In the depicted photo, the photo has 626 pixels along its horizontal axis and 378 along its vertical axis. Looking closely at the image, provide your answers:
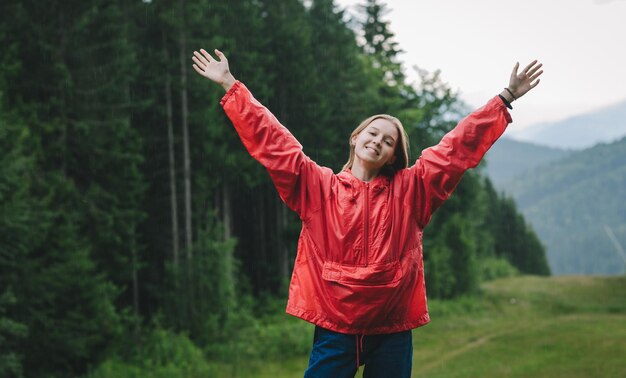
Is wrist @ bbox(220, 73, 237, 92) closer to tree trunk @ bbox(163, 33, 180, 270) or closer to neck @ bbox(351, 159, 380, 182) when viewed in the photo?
neck @ bbox(351, 159, 380, 182)

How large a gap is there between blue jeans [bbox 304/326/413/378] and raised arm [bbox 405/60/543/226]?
0.67 meters

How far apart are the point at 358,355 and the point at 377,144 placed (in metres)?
1.10

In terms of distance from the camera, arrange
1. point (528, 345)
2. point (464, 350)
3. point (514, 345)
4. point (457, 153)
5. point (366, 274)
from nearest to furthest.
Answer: point (366, 274) < point (457, 153) < point (528, 345) < point (514, 345) < point (464, 350)

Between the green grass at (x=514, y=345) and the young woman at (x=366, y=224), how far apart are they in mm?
9411

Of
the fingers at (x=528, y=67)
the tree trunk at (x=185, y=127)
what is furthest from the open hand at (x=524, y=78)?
the tree trunk at (x=185, y=127)

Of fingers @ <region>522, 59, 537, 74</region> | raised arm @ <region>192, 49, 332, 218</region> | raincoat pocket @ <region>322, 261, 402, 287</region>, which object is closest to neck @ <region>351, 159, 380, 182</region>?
raised arm @ <region>192, 49, 332, 218</region>

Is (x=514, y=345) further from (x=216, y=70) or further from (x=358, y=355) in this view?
(x=216, y=70)

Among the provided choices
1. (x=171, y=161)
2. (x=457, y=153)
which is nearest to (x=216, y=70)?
(x=457, y=153)

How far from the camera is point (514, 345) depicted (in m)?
16.7

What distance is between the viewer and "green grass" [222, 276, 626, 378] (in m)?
13.3

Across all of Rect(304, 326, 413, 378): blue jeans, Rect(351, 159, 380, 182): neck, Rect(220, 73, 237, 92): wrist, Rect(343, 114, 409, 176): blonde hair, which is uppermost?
Rect(220, 73, 237, 92): wrist

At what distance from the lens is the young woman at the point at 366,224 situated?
11.5ft

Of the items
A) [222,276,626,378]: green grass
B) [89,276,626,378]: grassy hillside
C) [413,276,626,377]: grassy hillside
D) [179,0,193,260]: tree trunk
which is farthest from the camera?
[179,0,193,260]: tree trunk

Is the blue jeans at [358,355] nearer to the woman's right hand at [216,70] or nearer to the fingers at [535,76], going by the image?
the woman's right hand at [216,70]
